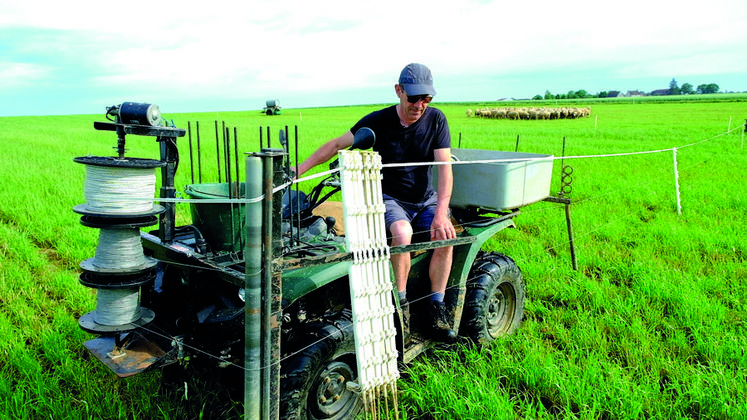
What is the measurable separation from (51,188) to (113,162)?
8.32 metres

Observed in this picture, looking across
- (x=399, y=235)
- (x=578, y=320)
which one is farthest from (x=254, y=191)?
(x=578, y=320)

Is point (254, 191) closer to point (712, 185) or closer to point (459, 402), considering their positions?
point (459, 402)

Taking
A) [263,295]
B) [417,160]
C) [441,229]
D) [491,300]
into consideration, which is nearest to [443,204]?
[441,229]

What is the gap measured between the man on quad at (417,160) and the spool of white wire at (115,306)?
127 cm

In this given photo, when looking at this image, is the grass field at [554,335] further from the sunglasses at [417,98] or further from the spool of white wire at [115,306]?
the sunglasses at [417,98]

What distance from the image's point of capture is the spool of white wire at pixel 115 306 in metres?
2.45

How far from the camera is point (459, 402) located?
288cm

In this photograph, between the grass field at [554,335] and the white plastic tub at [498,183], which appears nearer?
the grass field at [554,335]

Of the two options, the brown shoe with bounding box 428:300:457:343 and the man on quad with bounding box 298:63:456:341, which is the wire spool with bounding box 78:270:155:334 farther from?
the brown shoe with bounding box 428:300:457:343

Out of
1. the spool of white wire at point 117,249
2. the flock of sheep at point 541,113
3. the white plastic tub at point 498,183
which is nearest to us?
the spool of white wire at point 117,249

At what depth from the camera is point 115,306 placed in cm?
245

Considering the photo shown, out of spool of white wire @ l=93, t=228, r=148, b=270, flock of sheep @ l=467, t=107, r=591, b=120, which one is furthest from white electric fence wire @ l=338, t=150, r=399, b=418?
flock of sheep @ l=467, t=107, r=591, b=120

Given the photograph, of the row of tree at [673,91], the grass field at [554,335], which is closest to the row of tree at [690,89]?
the row of tree at [673,91]

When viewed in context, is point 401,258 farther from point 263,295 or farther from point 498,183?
point 498,183
